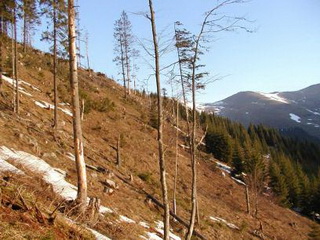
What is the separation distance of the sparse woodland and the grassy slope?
4.7 inches

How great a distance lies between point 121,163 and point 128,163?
1125mm

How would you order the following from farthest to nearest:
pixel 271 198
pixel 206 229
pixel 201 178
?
pixel 271 198, pixel 201 178, pixel 206 229

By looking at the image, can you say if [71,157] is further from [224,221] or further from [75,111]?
[224,221]

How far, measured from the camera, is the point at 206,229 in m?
22.7

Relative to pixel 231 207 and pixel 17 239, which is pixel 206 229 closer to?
pixel 231 207

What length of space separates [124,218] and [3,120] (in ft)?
31.4

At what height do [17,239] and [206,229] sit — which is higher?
[17,239]

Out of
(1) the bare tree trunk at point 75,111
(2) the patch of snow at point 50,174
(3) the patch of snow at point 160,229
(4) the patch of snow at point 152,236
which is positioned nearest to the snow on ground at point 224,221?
(3) the patch of snow at point 160,229

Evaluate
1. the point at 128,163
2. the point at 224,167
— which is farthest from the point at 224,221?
the point at 224,167

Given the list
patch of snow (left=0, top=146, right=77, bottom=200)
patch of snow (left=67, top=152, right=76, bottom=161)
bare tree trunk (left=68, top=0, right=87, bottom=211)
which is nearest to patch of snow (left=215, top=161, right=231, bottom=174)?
patch of snow (left=67, top=152, right=76, bottom=161)

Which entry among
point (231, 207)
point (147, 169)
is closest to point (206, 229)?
point (147, 169)

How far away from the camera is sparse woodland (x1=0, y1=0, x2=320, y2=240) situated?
8.67 m

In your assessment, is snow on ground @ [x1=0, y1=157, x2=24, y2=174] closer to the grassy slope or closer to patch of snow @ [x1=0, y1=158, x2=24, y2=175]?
patch of snow @ [x1=0, y1=158, x2=24, y2=175]

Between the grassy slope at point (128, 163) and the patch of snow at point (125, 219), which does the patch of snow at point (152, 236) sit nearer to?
the grassy slope at point (128, 163)
